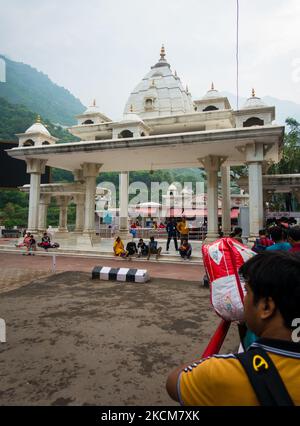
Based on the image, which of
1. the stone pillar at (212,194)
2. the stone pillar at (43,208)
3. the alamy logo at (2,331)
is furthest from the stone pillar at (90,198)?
the alamy logo at (2,331)

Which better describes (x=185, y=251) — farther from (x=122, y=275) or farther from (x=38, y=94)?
(x=38, y=94)

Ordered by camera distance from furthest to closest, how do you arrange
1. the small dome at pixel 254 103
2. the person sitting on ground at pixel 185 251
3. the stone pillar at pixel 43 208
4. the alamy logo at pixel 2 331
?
the stone pillar at pixel 43 208 → the small dome at pixel 254 103 → the person sitting on ground at pixel 185 251 → the alamy logo at pixel 2 331

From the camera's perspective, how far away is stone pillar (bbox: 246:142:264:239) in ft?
36.9

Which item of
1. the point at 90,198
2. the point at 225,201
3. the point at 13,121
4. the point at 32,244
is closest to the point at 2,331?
the point at 32,244

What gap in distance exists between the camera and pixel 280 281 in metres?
1.01

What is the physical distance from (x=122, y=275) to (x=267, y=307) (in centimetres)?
644

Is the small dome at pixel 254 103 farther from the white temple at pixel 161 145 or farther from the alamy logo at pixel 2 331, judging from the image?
the alamy logo at pixel 2 331

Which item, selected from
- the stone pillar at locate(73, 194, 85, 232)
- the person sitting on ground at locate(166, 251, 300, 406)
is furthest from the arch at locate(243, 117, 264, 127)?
the person sitting on ground at locate(166, 251, 300, 406)

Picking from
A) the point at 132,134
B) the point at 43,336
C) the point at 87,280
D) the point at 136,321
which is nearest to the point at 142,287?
the point at 87,280

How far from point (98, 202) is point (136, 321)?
2706 centimetres

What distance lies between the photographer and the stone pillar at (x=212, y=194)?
12.9 metres

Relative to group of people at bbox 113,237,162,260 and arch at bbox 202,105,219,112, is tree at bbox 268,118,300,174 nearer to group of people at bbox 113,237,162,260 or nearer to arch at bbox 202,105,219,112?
arch at bbox 202,105,219,112

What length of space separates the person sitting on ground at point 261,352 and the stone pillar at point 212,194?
467 inches

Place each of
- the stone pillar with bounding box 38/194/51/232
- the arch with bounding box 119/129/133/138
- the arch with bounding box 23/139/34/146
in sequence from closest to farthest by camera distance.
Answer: the arch with bounding box 119/129/133/138 → the arch with bounding box 23/139/34/146 → the stone pillar with bounding box 38/194/51/232
